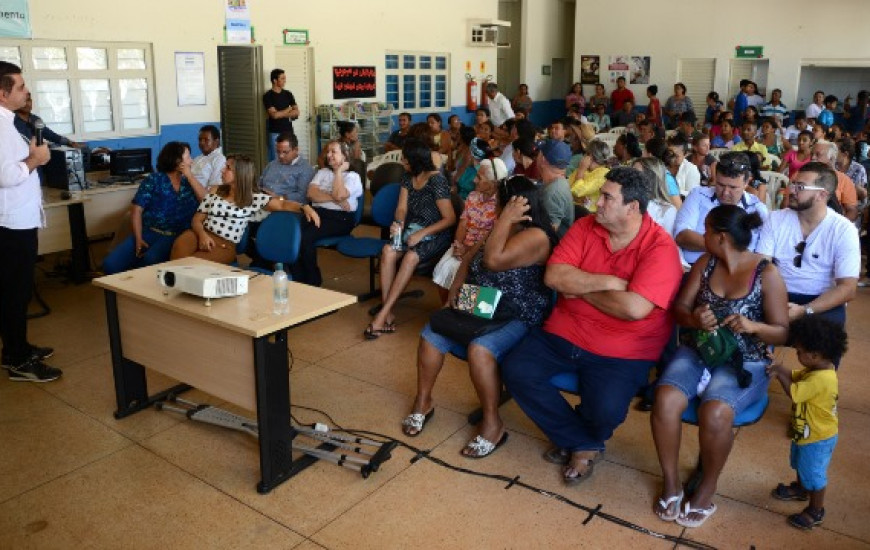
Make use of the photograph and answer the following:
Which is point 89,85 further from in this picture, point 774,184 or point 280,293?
point 774,184

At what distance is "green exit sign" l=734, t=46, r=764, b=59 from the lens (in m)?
13.5

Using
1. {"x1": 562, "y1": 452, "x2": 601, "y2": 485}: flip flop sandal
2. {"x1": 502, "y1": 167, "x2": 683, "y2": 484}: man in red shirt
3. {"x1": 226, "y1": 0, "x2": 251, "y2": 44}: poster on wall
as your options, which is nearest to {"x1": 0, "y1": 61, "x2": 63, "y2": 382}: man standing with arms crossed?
{"x1": 502, "y1": 167, "x2": 683, "y2": 484}: man in red shirt

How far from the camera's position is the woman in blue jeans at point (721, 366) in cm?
278

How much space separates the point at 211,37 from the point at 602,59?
357 inches

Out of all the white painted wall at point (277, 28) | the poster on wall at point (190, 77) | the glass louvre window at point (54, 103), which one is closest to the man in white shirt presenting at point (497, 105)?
the white painted wall at point (277, 28)

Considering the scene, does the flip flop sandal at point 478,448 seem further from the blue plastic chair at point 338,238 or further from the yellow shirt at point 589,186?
the yellow shirt at point 589,186

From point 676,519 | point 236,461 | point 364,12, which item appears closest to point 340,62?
point 364,12

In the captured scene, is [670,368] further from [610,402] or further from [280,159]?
[280,159]

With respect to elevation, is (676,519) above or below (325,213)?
below

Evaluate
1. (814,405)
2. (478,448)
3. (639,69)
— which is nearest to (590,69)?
(639,69)

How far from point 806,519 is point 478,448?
4.46 ft

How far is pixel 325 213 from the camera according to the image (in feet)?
17.9

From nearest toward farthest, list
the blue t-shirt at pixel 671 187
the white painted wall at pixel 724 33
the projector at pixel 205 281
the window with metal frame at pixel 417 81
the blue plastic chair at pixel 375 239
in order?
the projector at pixel 205 281 → the blue t-shirt at pixel 671 187 → the blue plastic chair at pixel 375 239 → the window with metal frame at pixel 417 81 → the white painted wall at pixel 724 33

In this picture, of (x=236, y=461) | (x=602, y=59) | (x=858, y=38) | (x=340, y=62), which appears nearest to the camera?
(x=236, y=461)
